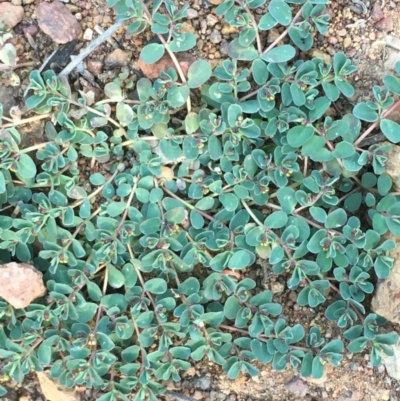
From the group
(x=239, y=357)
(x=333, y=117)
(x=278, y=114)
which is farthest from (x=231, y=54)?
(x=239, y=357)

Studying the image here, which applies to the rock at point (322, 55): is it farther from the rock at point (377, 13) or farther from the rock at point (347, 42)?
the rock at point (377, 13)

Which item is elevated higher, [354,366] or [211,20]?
[211,20]

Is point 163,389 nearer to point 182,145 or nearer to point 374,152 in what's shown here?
point 182,145

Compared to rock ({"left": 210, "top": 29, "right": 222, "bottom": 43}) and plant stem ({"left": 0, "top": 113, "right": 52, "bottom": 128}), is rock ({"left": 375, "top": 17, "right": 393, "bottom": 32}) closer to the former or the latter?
rock ({"left": 210, "top": 29, "right": 222, "bottom": 43})

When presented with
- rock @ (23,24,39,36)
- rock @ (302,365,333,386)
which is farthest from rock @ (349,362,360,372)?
rock @ (23,24,39,36)

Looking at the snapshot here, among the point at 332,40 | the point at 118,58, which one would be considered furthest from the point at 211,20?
the point at 332,40

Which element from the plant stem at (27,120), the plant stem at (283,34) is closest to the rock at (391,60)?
the plant stem at (283,34)

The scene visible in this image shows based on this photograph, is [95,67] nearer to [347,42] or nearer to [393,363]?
[347,42]
